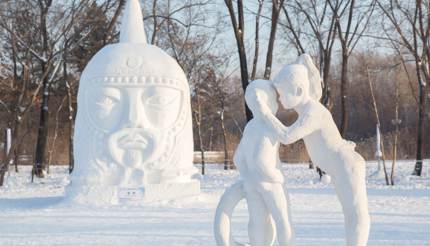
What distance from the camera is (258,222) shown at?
4.39m

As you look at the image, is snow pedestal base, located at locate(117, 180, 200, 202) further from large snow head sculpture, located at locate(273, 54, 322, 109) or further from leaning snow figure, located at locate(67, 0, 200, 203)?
A: large snow head sculpture, located at locate(273, 54, 322, 109)

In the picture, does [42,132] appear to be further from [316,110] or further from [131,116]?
[316,110]

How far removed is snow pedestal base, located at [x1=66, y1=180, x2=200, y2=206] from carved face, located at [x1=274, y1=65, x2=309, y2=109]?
19.4 feet

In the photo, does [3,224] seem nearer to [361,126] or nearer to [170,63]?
[170,63]

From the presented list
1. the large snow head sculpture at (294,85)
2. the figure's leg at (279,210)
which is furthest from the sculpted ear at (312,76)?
the figure's leg at (279,210)

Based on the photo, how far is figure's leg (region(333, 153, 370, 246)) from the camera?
4.30 meters

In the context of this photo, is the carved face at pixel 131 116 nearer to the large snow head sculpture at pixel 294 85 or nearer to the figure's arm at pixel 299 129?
the large snow head sculpture at pixel 294 85

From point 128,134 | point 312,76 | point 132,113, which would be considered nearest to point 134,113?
point 132,113

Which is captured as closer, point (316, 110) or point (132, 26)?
point (316, 110)

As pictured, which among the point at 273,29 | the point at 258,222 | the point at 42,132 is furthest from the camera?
the point at 42,132

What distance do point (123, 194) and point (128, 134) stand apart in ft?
3.31

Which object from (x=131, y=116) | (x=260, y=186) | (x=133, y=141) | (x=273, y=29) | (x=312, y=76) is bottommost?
(x=260, y=186)

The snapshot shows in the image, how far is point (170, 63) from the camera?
10523 millimetres

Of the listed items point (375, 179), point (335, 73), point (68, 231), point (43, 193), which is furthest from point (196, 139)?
point (68, 231)
